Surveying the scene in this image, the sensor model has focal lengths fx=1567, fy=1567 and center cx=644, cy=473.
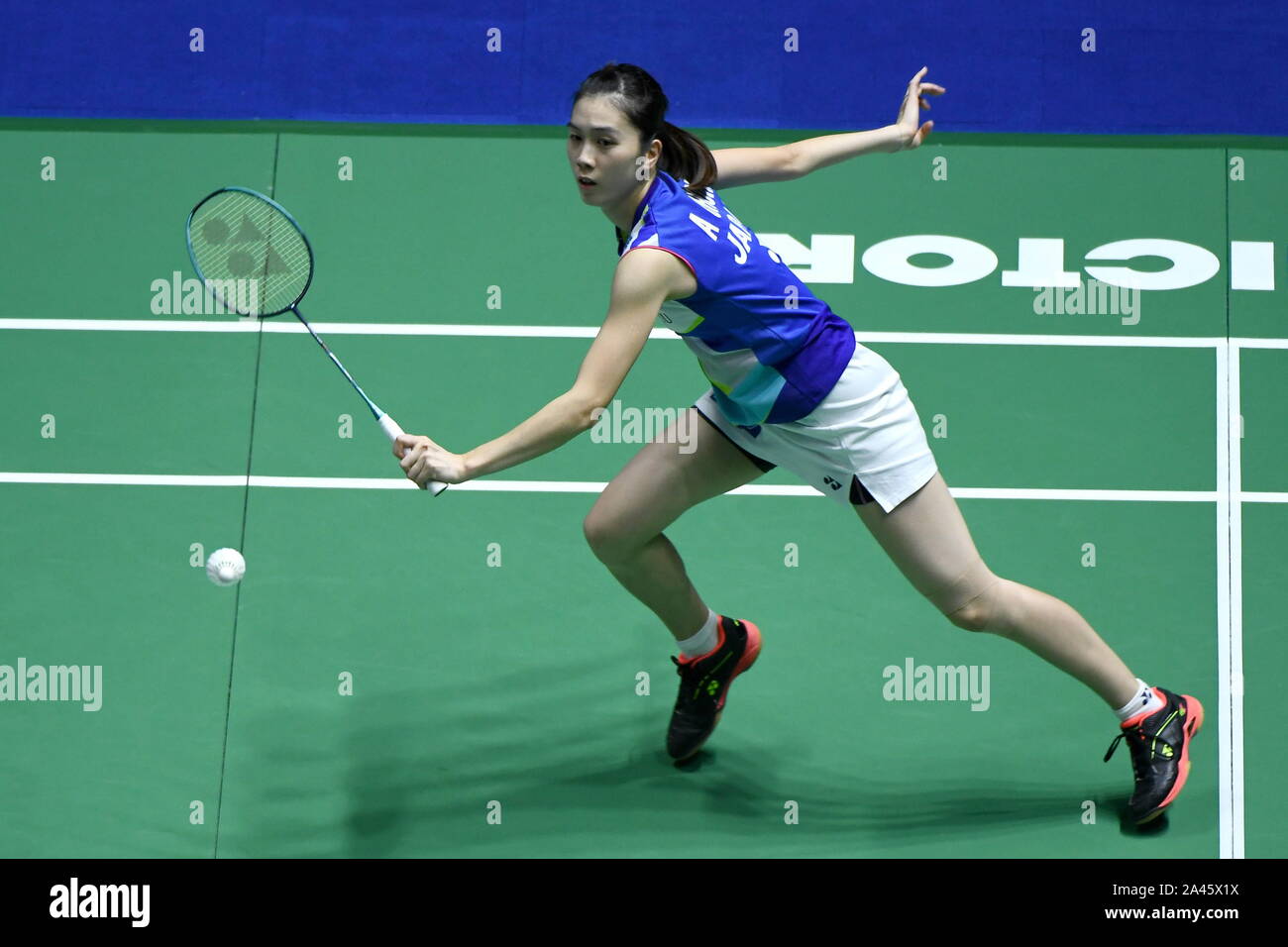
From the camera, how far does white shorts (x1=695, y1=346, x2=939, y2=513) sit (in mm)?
4289

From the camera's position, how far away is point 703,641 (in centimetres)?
485

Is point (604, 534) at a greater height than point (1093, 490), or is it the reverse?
point (1093, 490)

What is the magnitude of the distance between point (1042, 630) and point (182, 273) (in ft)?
12.8

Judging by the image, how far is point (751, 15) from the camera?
24.3 feet

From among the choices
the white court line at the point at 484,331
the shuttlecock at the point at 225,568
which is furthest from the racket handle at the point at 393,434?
the white court line at the point at 484,331

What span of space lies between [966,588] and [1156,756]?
0.88 metres

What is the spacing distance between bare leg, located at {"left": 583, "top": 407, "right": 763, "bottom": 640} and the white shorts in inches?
8.5

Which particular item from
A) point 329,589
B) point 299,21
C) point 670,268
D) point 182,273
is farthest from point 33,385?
point 670,268

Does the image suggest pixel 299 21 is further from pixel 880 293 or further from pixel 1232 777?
pixel 1232 777

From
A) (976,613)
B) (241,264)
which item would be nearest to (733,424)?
(976,613)

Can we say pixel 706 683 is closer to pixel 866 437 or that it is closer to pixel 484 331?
pixel 866 437

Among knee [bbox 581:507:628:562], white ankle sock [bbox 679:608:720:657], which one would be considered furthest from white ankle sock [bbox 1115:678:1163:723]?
knee [bbox 581:507:628:562]

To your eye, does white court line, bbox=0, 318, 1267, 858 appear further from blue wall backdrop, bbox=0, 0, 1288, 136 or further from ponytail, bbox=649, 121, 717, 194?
ponytail, bbox=649, 121, 717, 194

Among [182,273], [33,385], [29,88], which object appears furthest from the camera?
[29,88]
